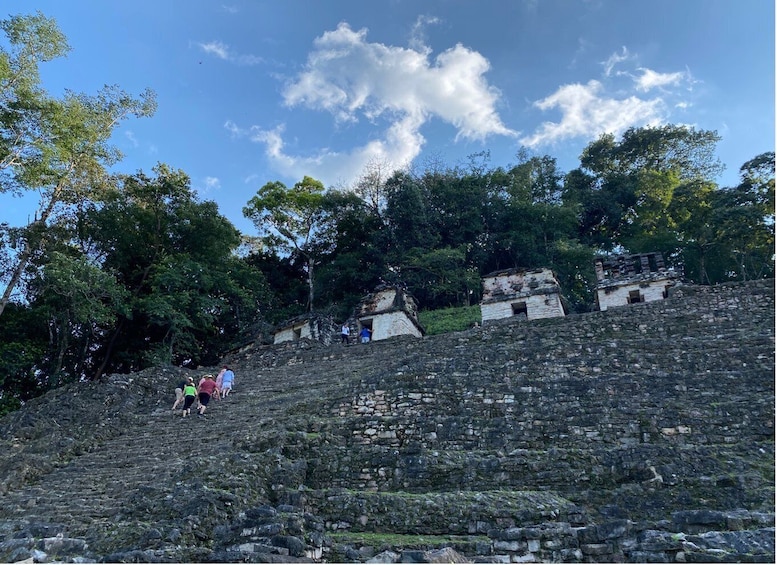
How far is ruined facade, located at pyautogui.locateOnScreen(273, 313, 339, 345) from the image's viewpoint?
21.0 m

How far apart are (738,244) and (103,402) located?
2233 centimetres

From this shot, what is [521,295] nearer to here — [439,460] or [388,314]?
[388,314]

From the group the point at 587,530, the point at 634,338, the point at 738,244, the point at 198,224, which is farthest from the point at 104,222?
the point at 738,244

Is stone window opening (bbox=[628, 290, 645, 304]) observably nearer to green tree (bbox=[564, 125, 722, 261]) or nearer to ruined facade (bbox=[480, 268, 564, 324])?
ruined facade (bbox=[480, 268, 564, 324])

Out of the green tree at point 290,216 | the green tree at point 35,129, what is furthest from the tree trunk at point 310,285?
the green tree at point 35,129

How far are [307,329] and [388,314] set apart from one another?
3.14 metres

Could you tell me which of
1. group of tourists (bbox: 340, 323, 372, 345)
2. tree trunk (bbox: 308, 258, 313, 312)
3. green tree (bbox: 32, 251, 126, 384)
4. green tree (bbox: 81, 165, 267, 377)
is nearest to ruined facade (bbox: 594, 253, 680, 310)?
Result: group of tourists (bbox: 340, 323, 372, 345)

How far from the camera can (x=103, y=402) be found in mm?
12617

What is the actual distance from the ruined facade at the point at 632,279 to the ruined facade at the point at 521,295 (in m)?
1.72

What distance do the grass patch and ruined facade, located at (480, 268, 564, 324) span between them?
709mm

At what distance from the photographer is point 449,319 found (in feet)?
72.2

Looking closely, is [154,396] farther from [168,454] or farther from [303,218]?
[303,218]

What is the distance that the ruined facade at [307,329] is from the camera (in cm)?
2105

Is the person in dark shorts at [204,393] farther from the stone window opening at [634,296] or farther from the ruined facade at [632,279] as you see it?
the stone window opening at [634,296]
